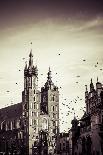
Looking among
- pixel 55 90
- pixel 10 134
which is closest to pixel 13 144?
pixel 10 134

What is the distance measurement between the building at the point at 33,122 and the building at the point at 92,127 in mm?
50194

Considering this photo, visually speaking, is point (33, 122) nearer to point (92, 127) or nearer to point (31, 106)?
point (31, 106)

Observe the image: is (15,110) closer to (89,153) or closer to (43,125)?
(43,125)

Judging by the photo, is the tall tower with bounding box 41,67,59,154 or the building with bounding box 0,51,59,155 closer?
the building with bounding box 0,51,59,155

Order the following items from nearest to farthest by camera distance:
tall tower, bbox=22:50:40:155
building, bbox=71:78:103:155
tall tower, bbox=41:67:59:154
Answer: building, bbox=71:78:103:155
tall tower, bbox=22:50:40:155
tall tower, bbox=41:67:59:154

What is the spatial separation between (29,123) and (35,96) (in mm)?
11032

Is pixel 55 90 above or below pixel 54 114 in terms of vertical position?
above

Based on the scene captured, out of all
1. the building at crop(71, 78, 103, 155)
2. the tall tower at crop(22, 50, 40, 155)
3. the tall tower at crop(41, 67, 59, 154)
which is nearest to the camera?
the building at crop(71, 78, 103, 155)

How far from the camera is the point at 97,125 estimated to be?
44.6m

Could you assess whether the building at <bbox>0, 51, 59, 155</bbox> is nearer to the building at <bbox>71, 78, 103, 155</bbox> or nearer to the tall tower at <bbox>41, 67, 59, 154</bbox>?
the tall tower at <bbox>41, 67, 59, 154</bbox>

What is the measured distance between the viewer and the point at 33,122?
113000 mm

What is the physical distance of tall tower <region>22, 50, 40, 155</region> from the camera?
110m

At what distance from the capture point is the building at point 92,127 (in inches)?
1734

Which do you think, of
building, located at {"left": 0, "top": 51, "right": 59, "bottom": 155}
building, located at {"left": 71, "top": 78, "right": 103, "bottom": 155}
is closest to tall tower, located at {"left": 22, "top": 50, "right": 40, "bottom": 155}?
building, located at {"left": 0, "top": 51, "right": 59, "bottom": 155}
